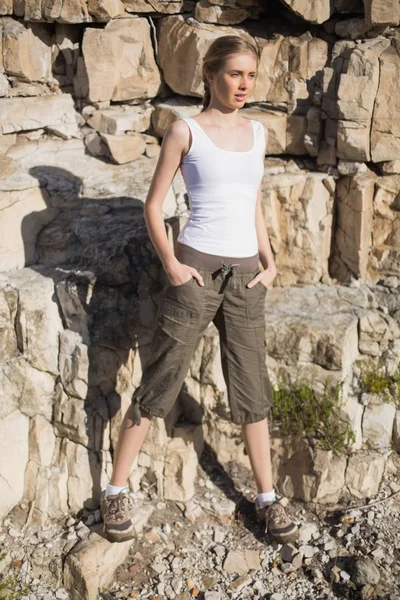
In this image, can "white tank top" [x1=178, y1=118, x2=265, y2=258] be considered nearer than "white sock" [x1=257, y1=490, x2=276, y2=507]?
Yes

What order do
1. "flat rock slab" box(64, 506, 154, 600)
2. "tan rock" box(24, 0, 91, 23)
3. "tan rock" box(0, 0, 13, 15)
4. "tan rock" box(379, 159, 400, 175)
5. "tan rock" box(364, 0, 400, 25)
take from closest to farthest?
"flat rock slab" box(64, 506, 154, 600) → "tan rock" box(364, 0, 400, 25) → "tan rock" box(379, 159, 400, 175) → "tan rock" box(24, 0, 91, 23) → "tan rock" box(0, 0, 13, 15)

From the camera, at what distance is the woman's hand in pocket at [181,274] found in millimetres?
3742

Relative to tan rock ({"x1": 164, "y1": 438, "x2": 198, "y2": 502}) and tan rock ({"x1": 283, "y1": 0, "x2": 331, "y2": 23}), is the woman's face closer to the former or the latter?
tan rock ({"x1": 283, "y1": 0, "x2": 331, "y2": 23})

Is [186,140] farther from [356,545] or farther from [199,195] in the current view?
[356,545]

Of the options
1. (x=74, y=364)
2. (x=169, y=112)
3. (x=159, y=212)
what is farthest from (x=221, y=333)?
(x=169, y=112)

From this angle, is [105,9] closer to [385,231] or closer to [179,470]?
[385,231]

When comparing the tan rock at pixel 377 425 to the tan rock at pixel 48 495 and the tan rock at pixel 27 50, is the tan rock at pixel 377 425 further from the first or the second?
the tan rock at pixel 27 50

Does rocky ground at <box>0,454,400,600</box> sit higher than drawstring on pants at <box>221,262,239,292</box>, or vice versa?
drawstring on pants at <box>221,262,239,292</box>

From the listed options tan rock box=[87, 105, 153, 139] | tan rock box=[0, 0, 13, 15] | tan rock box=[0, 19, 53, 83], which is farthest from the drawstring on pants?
tan rock box=[0, 0, 13, 15]

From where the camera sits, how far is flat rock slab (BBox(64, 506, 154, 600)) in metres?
4.06

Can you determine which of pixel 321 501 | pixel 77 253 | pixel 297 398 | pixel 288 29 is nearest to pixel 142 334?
pixel 77 253

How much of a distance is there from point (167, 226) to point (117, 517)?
1711 millimetres

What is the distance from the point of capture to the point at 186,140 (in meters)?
3.66

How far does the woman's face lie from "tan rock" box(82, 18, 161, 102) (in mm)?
1911
